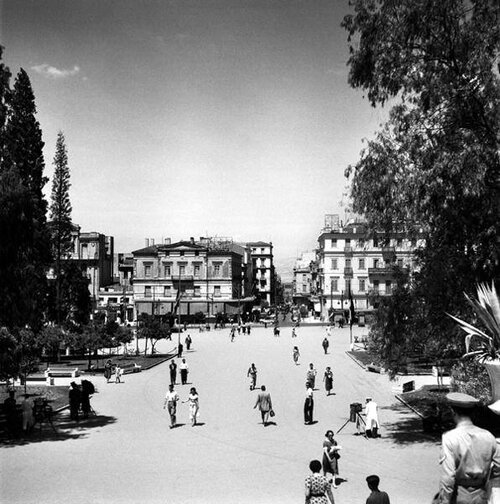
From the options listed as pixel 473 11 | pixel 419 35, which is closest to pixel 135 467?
pixel 419 35

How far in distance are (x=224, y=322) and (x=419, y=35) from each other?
2942 inches

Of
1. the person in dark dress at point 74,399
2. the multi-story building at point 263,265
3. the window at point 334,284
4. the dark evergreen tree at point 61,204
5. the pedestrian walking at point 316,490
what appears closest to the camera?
the pedestrian walking at point 316,490

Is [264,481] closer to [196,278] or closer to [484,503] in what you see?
[484,503]

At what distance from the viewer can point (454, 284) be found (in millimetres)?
16734

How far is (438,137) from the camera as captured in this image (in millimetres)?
15891

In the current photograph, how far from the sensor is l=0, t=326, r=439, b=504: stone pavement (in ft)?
39.6

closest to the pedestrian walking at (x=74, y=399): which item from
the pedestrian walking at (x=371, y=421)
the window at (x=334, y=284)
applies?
the pedestrian walking at (x=371, y=421)

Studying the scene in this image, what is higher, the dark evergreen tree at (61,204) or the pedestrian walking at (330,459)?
the dark evergreen tree at (61,204)

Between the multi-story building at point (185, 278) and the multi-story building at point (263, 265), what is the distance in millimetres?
47096

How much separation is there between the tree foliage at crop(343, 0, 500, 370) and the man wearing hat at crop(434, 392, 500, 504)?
11.0 m

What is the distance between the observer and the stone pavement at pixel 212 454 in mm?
12070

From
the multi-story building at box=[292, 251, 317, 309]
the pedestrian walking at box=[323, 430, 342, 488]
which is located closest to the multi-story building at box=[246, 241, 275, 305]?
the multi-story building at box=[292, 251, 317, 309]

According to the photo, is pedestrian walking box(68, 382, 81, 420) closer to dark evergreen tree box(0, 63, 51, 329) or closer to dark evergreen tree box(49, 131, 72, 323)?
dark evergreen tree box(0, 63, 51, 329)

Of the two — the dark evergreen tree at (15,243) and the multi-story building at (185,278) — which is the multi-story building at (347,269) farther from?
the dark evergreen tree at (15,243)
